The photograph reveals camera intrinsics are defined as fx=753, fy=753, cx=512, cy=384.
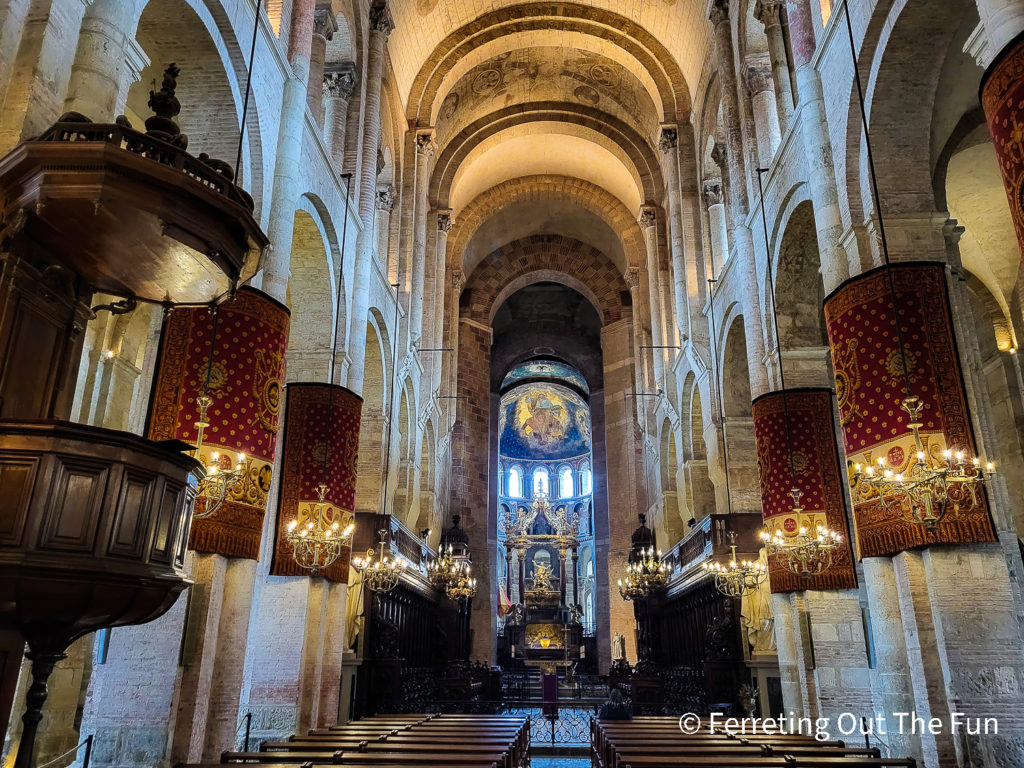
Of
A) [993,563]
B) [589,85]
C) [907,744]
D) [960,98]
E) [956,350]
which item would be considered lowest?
[907,744]

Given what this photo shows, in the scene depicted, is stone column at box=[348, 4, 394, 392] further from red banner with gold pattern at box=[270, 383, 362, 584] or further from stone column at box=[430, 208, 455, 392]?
stone column at box=[430, 208, 455, 392]

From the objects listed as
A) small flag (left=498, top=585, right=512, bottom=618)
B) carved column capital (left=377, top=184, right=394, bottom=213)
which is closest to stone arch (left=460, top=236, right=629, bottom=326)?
carved column capital (left=377, top=184, right=394, bottom=213)

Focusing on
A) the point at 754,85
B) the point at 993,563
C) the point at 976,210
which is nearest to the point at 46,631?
the point at 993,563

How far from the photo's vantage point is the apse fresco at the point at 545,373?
3720 centimetres

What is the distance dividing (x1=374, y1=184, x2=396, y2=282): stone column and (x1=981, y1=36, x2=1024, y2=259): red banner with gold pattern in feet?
44.2

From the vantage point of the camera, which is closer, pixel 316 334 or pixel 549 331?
pixel 316 334

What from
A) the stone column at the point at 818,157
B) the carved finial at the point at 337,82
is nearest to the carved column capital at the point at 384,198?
the carved finial at the point at 337,82

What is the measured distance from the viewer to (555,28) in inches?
824

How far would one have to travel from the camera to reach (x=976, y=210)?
43.3 ft

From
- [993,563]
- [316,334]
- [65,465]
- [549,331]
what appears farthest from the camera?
[549,331]

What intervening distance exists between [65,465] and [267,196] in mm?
6328

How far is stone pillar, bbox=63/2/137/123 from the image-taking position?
17.3 feet

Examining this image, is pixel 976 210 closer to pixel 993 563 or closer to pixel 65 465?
pixel 993 563

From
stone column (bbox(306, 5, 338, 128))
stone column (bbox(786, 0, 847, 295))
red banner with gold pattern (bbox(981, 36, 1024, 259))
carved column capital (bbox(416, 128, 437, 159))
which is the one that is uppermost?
carved column capital (bbox(416, 128, 437, 159))
